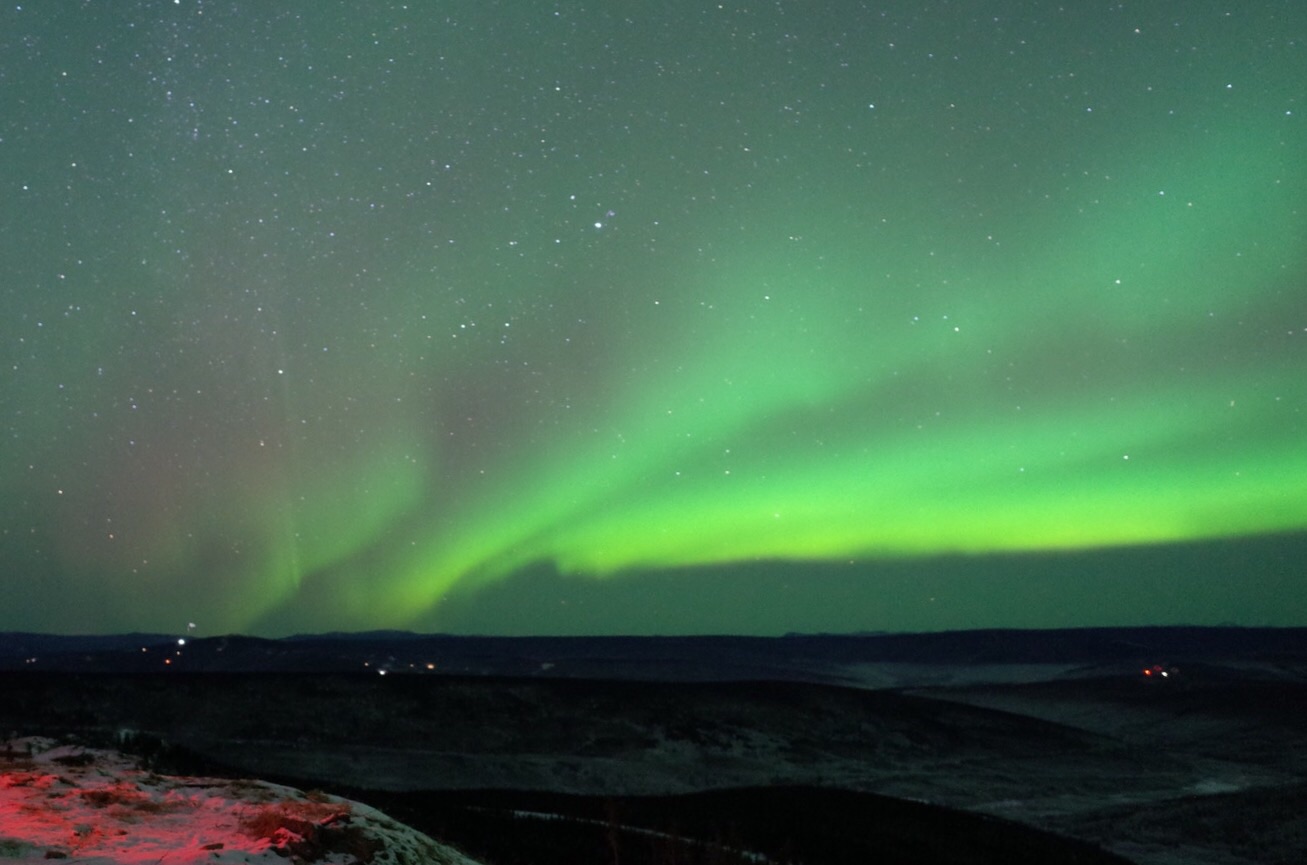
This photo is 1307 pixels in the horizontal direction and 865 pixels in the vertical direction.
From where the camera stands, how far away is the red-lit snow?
1030 cm

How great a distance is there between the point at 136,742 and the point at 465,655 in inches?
5275

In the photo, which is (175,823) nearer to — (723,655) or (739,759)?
(739,759)

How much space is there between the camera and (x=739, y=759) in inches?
1629

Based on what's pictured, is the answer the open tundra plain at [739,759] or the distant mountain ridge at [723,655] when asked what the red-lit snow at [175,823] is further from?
the distant mountain ridge at [723,655]

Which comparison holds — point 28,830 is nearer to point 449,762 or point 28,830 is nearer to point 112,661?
point 449,762

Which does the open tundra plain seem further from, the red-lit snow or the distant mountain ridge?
the distant mountain ridge

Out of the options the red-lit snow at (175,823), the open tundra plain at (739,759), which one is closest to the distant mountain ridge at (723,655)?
the open tundra plain at (739,759)

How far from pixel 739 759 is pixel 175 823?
106 feet

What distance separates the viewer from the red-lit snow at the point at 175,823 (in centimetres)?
1030

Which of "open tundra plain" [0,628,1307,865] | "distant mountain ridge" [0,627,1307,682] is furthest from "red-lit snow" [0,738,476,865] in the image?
"distant mountain ridge" [0,627,1307,682]

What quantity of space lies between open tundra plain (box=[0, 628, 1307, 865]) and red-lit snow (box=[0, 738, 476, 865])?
367cm

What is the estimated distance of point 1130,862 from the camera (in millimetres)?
23438

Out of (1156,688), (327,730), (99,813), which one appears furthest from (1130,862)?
(1156,688)

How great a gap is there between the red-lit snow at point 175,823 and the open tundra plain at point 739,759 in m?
3.67
